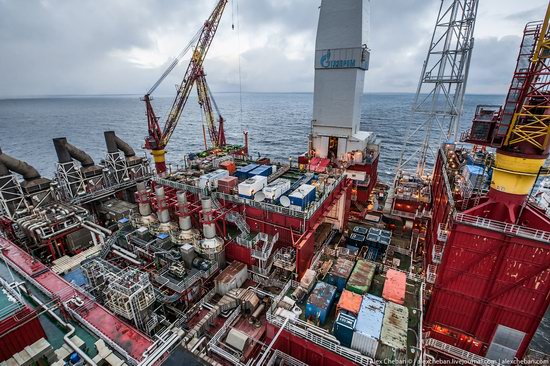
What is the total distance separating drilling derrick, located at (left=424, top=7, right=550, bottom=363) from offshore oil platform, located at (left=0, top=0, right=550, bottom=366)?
0.39 ft

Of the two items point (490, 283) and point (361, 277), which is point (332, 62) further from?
point (490, 283)

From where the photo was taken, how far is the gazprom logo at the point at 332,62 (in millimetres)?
47466

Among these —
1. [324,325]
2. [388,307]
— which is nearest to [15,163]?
[324,325]

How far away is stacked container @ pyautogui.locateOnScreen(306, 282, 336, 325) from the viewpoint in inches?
821

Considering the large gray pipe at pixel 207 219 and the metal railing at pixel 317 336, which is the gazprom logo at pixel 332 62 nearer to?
the large gray pipe at pixel 207 219

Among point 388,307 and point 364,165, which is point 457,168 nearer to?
point 364,165

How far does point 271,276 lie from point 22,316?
72.5ft

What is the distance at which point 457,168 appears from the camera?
40969mm

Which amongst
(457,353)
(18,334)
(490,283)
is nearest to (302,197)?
(490,283)

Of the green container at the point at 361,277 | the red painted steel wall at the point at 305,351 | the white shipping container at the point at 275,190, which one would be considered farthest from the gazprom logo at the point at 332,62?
the red painted steel wall at the point at 305,351

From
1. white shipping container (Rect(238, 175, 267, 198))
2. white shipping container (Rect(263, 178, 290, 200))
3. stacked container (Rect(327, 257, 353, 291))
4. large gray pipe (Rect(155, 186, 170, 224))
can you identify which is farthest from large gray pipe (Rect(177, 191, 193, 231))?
stacked container (Rect(327, 257, 353, 291))

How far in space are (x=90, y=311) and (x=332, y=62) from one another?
51.5m

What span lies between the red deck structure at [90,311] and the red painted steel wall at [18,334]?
4104 mm

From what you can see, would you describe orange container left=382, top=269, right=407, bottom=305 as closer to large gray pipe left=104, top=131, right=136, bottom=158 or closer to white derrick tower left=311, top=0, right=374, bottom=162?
white derrick tower left=311, top=0, right=374, bottom=162
